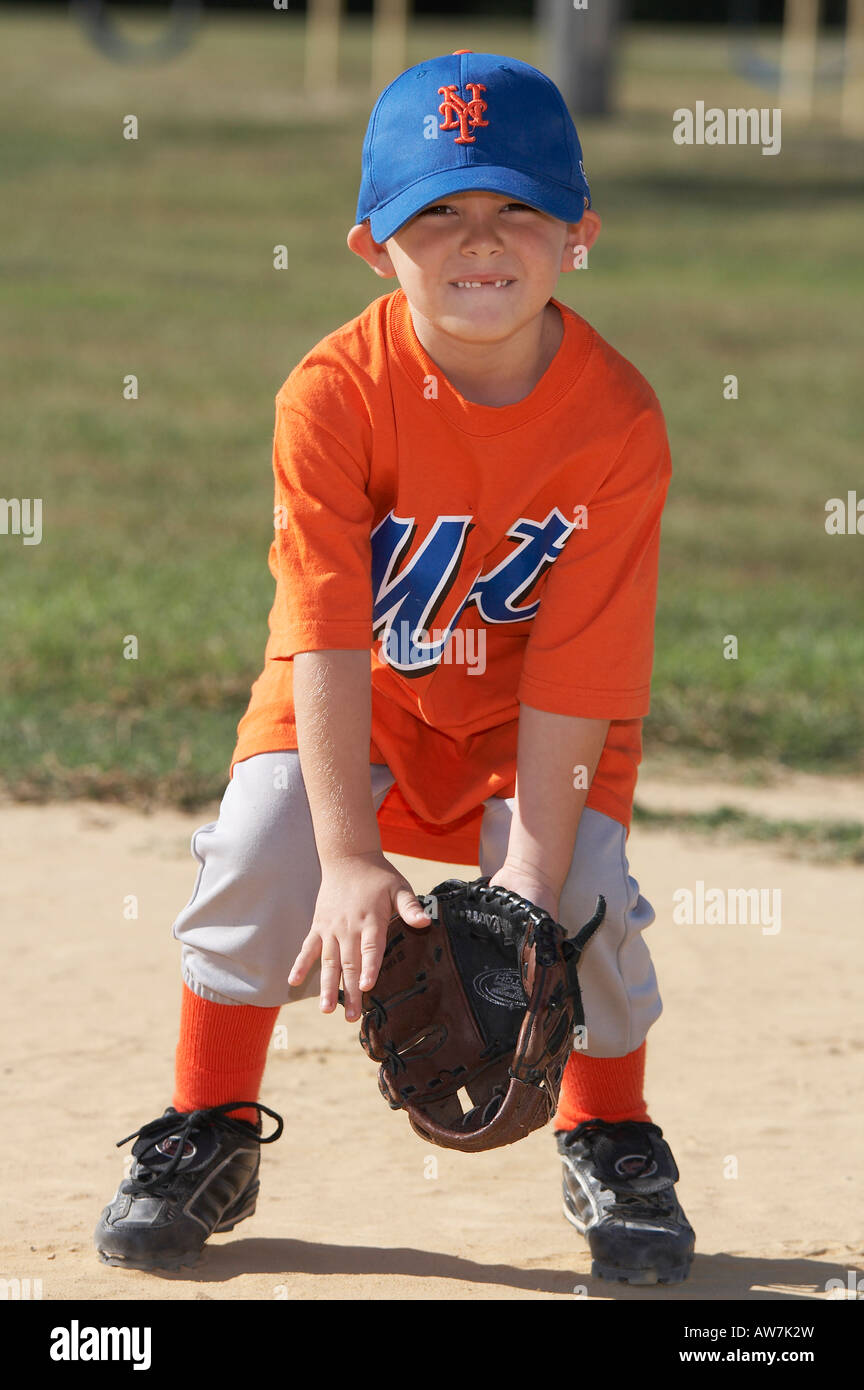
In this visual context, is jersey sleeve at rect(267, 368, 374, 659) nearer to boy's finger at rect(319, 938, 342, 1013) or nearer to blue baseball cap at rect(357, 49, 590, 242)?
blue baseball cap at rect(357, 49, 590, 242)

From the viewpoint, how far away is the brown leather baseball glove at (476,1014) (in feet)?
7.42

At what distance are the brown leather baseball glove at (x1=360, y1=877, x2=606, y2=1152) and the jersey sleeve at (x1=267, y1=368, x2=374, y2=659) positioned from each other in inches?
14.3

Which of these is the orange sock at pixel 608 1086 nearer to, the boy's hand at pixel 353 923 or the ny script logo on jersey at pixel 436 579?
the boy's hand at pixel 353 923

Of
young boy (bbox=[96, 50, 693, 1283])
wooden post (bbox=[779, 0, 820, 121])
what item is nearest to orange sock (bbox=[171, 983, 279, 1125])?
young boy (bbox=[96, 50, 693, 1283])

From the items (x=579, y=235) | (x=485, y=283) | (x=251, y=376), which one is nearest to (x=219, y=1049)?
(x=485, y=283)

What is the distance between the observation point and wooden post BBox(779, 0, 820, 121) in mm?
20219

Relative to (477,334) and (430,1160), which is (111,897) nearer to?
(430,1160)

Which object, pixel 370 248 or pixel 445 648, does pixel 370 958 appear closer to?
pixel 445 648

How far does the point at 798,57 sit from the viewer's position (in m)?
23.2

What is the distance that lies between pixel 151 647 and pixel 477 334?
296 cm

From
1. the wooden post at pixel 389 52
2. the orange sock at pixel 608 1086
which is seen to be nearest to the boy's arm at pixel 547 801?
the orange sock at pixel 608 1086

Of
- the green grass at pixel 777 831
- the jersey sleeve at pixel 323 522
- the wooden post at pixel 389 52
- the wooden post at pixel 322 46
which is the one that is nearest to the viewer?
the jersey sleeve at pixel 323 522

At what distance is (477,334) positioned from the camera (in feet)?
7.48

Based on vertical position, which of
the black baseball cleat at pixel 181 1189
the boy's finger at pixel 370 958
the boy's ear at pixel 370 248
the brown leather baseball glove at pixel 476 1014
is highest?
the boy's ear at pixel 370 248
